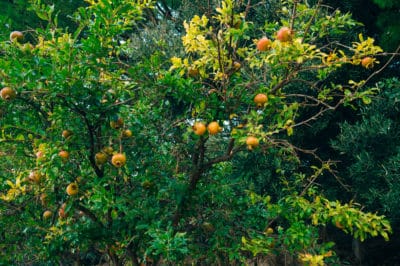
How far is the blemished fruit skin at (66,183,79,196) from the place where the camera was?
3.34 metres

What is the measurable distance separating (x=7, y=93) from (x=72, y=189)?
3.06 feet

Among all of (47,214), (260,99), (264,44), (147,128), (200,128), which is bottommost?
(47,214)

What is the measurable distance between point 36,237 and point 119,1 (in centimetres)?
252

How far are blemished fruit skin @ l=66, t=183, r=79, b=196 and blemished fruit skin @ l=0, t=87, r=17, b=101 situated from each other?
0.86 m

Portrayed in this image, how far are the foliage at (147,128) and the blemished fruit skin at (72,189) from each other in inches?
0.6

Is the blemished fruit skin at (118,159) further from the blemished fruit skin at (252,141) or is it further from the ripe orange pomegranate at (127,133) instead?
the blemished fruit skin at (252,141)

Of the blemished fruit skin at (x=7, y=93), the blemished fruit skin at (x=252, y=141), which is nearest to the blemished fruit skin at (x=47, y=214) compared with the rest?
the blemished fruit skin at (x=7, y=93)

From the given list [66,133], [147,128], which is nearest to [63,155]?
[66,133]

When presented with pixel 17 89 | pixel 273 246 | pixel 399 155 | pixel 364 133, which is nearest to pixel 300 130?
pixel 364 133

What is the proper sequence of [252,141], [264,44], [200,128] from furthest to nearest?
[200,128]
[264,44]
[252,141]

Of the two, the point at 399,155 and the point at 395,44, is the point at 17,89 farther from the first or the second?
the point at 395,44

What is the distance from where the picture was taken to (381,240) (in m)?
9.65

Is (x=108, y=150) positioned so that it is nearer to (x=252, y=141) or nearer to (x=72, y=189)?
(x=72, y=189)

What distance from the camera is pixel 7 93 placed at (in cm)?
293
